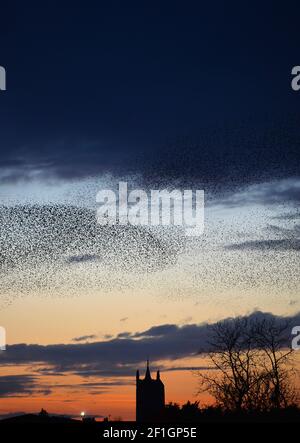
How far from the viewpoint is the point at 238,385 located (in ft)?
196

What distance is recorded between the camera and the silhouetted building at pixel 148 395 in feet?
501

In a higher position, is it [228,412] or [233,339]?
[233,339]

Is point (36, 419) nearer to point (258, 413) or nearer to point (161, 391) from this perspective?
point (258, 413)

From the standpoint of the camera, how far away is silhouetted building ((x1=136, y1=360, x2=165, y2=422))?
153 metres

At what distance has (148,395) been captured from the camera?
500ft
